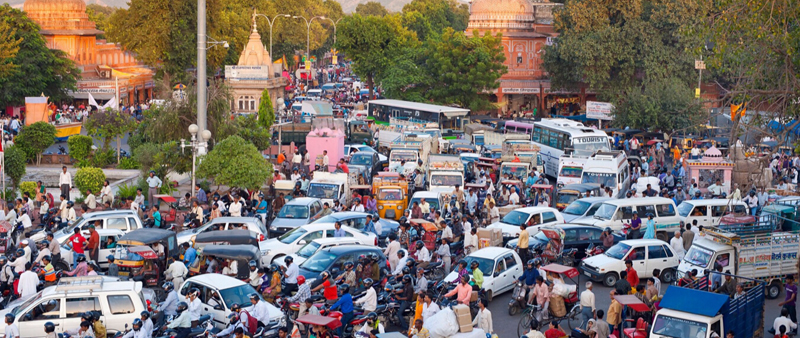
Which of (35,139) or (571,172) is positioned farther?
(35,139)

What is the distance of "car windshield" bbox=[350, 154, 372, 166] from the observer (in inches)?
1350

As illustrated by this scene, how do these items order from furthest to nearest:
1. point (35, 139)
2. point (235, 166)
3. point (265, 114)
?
point (265, 114) < point (35, 139) < point (235, 166)

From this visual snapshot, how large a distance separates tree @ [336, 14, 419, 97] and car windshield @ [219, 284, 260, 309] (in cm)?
5005

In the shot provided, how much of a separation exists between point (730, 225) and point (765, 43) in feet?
19.3

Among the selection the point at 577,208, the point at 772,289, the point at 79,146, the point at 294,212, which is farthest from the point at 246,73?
the point at 772,289

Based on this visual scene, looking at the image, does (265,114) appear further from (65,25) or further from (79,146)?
(65,25)

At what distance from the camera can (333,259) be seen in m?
18.8

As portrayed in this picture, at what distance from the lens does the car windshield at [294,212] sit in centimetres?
2448

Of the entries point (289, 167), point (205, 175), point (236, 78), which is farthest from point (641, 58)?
point (205, 175)

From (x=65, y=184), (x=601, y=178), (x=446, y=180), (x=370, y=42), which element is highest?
(x=370, y=42)

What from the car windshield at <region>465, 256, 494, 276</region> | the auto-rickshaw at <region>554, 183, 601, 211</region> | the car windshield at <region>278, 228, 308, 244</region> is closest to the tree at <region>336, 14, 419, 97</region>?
the auto-rickshaw at <region>554, 183, 601, 211</region>

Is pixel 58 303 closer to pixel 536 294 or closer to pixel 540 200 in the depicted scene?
pixel 536 294

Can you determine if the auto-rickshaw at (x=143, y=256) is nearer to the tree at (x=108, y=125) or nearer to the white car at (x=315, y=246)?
the white car at (x=315, y=246)

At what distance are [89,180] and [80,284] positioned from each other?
13.1 m
